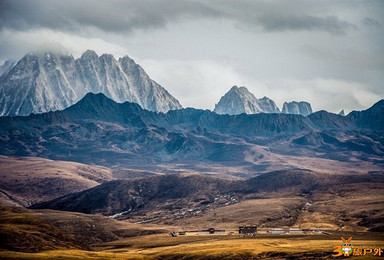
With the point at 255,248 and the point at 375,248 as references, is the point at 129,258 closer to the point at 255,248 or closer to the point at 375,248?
the point at 255,248

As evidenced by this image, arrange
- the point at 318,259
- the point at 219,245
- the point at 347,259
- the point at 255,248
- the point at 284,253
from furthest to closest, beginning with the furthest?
the point at 219,245 → the point at 255,248 → the point at 284,253 → the point at 318,259 → the point at 347,259

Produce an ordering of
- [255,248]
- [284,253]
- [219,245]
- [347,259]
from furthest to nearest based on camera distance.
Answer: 1. [219,245]
2. [255,248]
3. [284,253]
4. [347,259]

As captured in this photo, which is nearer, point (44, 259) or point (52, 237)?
point (44, 259)

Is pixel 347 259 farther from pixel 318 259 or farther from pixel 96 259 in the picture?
pixel 96 259

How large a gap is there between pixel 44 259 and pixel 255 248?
7179 centimetres

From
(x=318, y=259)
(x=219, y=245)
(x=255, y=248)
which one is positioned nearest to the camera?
(x=318, y=259)

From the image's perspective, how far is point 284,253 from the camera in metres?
167

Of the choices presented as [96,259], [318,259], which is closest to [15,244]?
[96,259]

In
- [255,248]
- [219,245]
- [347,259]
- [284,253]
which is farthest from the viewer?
[219,245]

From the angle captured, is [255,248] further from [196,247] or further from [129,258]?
[129,258]

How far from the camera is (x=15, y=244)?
17700 centimetres

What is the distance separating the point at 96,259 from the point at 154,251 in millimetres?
37813

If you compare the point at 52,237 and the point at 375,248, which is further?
the point at 52,237

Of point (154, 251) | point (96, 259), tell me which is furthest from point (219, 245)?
point (96, 259)
